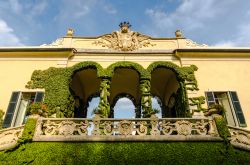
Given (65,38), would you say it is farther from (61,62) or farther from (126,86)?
(126,86)

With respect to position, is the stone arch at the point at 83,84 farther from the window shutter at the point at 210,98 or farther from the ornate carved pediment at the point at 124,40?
the window shutter at the point at 210,98

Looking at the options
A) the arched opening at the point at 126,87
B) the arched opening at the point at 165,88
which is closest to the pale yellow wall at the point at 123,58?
the arched opening at the point at 165,88

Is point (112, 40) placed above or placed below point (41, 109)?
above

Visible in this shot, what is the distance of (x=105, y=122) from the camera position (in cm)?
978

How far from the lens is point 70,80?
13969 mm

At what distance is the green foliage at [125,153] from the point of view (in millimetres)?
8883

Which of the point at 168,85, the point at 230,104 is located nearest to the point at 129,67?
the point at 168,85

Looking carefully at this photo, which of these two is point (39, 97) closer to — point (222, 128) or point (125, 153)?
point (125, 153)

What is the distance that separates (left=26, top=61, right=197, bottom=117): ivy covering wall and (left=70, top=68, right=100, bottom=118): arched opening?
1395 millimetres

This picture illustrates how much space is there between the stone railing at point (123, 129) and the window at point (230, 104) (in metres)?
3.69

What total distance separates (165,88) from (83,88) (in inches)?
256

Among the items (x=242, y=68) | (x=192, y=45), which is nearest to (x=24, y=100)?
(x=192, y=45)

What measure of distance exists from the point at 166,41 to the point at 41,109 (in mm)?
9938

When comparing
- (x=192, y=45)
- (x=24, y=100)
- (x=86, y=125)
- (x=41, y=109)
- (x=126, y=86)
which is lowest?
(x=86, y=125)
